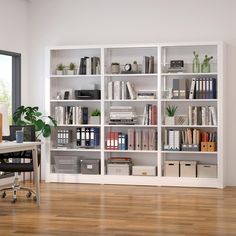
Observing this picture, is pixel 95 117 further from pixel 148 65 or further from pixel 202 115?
pixel 202 115

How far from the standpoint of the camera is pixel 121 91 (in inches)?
354

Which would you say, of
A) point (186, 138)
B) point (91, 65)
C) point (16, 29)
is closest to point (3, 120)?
point (91, 65)

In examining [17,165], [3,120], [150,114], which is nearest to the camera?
[3,120]

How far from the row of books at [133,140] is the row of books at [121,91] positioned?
54 centimetres

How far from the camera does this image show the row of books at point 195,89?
862cm

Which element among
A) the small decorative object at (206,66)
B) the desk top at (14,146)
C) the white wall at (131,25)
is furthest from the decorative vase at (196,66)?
the desk top at (14,146)

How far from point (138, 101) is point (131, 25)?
4.12ft

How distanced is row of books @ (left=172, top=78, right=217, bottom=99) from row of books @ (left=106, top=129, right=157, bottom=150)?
728 millimetres

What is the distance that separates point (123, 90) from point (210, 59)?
144cm

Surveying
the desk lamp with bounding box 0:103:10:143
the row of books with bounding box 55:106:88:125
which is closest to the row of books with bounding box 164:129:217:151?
the row of books with bounding box 55:106:88:125

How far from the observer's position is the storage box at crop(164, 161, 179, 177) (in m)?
8.77

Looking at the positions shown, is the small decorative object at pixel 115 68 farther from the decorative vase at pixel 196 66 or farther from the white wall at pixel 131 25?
the decorative vase at pixel 196 66

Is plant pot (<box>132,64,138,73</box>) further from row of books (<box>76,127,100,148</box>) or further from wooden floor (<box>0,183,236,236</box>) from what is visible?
wooden floor (<box>0,183,236,236</box>)

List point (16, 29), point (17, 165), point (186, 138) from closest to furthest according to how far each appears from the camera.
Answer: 1. point (17, 165)
2. point (186, 138)
3. point (16, 29)
